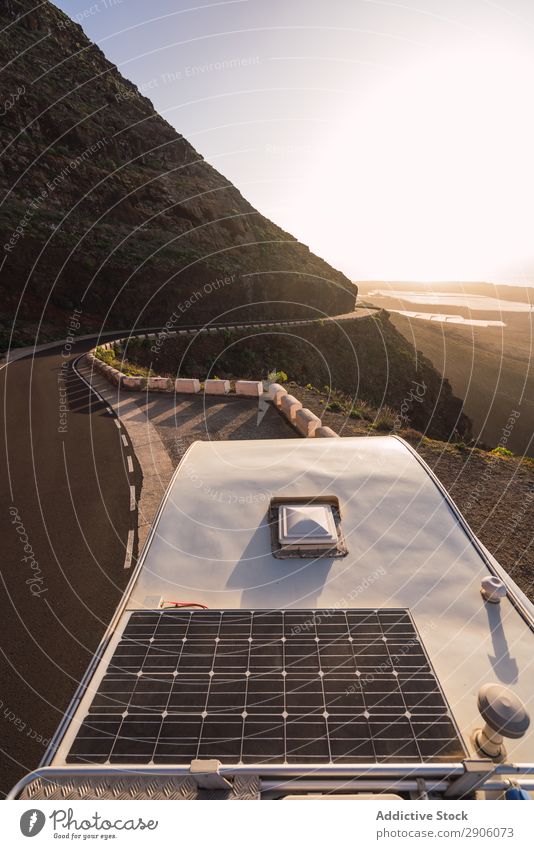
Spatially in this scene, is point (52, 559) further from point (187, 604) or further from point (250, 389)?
point (250, 389)

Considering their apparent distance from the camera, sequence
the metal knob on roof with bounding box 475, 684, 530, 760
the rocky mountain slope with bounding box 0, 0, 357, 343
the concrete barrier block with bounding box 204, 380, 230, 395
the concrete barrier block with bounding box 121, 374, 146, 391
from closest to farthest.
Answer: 1. the metal knob on roof with bounding box 475, 684, 530, 760
2. the concrete barrier block with bounding box 204, 380, 230, 395
3. the concrete barrier block with bounding box 121, 374, 146, 391
4. the rocky mountain slope with bounding box 0, 0, 357, 343

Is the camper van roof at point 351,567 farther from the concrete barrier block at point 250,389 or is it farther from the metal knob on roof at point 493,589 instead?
the concrete barrier block at point 250,389

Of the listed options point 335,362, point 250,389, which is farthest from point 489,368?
point 250,389

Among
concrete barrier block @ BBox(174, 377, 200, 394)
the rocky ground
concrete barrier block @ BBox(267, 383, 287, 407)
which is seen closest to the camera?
the rocky ground

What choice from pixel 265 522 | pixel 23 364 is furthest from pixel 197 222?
pixel 265 522

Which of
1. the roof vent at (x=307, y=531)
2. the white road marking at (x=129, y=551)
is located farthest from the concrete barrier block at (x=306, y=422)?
the roof vent at (x=307, y=531)

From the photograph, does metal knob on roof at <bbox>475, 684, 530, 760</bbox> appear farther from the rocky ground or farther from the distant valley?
the distant valley

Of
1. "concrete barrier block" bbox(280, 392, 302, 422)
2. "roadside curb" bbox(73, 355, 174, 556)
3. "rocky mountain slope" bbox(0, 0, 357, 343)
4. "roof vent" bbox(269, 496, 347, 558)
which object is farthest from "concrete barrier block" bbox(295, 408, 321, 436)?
"rocky mountain slope" bbox(0, 0, 357, 343)
